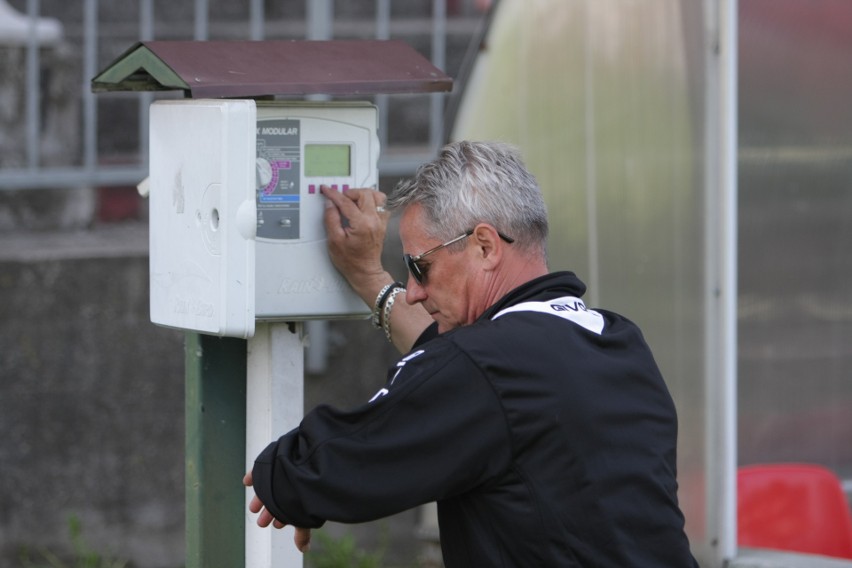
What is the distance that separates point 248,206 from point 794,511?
2.26m

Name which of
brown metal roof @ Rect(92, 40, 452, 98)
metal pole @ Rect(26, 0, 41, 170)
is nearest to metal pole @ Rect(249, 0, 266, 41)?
metal pole @ Rect(26, 0, 41, 170)

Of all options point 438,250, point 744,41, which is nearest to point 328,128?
point 438,250

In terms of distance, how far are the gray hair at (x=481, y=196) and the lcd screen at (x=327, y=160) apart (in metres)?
0.37

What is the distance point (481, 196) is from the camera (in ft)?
7.47

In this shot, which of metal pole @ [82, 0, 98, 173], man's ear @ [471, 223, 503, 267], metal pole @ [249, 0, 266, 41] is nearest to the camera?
man's ear @ [471, 223, 503, 267]

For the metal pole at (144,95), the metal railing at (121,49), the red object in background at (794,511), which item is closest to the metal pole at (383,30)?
the metal railing at (121,49)

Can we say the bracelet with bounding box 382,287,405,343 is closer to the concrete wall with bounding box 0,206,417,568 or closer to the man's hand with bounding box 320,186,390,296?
the man's hand with bounding box 320,186,390,296

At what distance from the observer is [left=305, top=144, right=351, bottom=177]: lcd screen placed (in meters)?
2.67

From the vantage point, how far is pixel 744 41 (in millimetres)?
3879

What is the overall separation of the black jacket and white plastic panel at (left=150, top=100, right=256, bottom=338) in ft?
1.17

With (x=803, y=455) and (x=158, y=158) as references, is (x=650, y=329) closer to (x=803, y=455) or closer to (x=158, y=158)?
(x=803, y=455)

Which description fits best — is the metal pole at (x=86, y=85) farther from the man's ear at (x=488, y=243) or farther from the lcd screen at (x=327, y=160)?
the man's ear at (x=488, y=243)

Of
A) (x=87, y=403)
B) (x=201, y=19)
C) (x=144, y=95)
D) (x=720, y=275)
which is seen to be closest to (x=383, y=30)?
(x=201, y=19)

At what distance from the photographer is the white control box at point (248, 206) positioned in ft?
7.82
